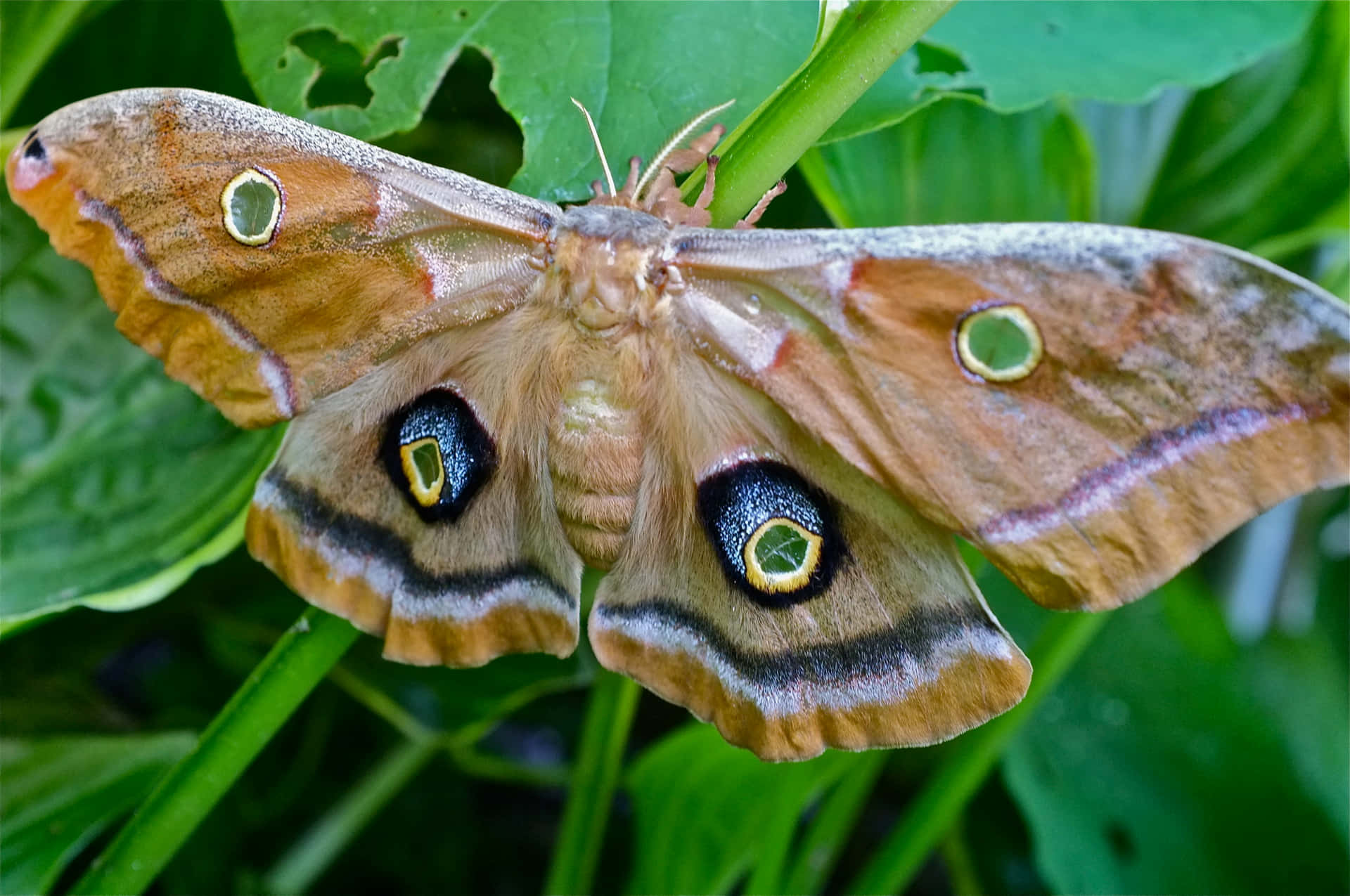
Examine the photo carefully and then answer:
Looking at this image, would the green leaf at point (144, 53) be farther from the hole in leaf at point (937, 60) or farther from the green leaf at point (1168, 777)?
the green leaf at point (1168, 777)

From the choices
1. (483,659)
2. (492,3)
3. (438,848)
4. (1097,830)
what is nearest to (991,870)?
(1097,830)

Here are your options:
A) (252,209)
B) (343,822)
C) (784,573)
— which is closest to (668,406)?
(784,573)

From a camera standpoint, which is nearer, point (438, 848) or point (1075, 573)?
point (1075, 573)

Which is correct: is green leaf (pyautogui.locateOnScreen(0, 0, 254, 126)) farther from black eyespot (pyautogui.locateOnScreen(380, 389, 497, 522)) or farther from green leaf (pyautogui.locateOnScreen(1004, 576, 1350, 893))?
green leaf (pyautogui.locateOnScreen(1004, 576, 1350, 893))

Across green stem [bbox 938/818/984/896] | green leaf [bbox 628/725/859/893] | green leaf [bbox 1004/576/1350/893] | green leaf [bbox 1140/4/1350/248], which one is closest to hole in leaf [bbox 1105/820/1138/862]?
green leaf [bbox 1004/576/1350/893]

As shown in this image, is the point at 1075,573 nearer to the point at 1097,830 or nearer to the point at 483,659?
the point at 483,659
